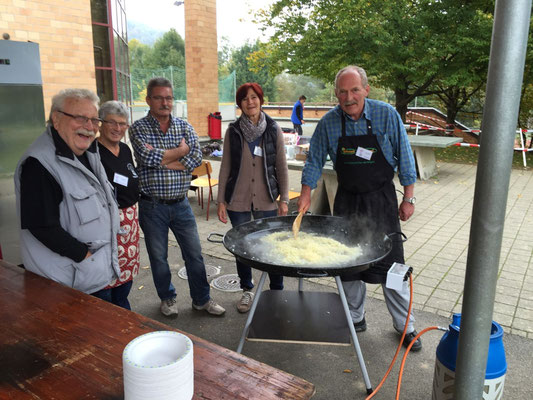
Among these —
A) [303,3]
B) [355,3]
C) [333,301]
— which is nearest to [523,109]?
[355,3]

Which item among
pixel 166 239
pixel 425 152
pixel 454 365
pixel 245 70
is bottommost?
pixel 454 365

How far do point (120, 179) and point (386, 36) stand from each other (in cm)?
1010

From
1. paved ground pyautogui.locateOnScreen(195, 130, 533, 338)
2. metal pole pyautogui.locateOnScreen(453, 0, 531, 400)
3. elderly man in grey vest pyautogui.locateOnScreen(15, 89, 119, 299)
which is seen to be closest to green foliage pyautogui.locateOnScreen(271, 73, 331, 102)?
paved ground pyautogui.locateOnScreen(195, 130, 533, 338)

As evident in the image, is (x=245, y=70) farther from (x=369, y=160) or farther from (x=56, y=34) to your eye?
(x=369, y=160)

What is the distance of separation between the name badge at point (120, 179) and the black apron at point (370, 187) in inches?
58.8

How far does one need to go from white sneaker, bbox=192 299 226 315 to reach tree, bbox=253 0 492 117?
31.3ft

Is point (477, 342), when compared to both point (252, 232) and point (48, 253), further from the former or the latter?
point (48, 253)

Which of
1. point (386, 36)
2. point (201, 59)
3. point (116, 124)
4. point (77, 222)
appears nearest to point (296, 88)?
point (201, 59)

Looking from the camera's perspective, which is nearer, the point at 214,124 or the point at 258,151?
the point at 258,151

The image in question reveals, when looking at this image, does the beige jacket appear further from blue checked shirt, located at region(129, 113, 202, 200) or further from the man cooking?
the man cooking

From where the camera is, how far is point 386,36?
1082cm

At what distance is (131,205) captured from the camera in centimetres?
279

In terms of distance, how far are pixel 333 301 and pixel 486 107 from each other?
2.21 meters

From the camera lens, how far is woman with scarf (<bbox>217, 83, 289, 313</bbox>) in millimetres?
3281
